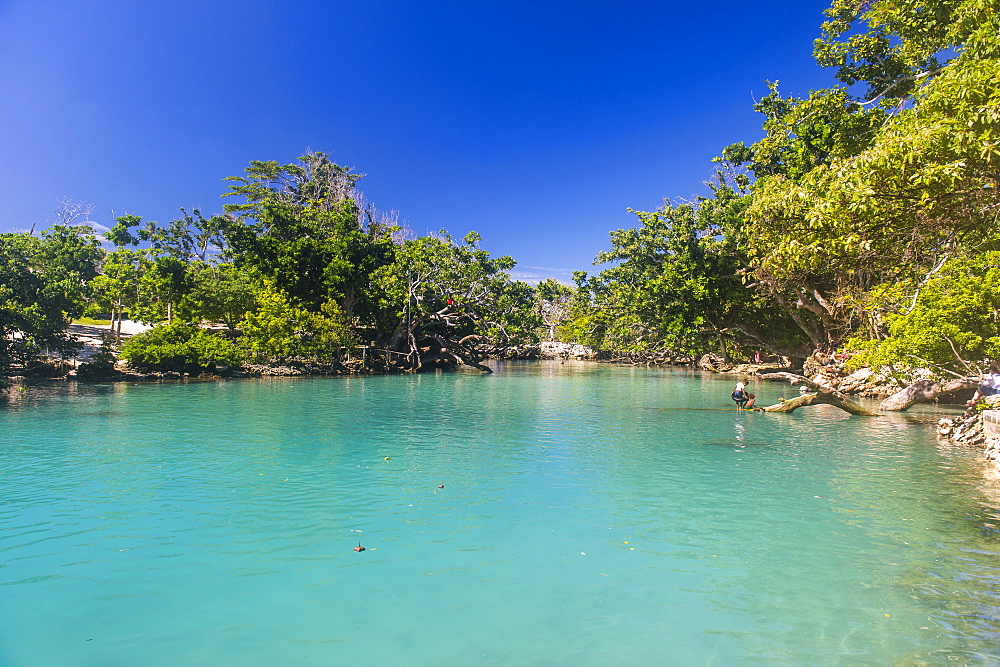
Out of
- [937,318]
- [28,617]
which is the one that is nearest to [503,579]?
[28,617]

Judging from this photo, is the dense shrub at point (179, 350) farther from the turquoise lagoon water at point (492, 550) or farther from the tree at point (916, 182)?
the tree at point (916, 182)

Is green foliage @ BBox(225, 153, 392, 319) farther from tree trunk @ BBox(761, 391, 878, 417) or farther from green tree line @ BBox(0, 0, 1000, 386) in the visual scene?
tree trunk @ BBox(761, 391, 878, 417)

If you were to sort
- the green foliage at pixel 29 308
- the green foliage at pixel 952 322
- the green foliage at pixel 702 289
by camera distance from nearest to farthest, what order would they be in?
the green foliage at pixel 952 322, the green foliage at pixel 29 308, the green foliage at pixel 702 289

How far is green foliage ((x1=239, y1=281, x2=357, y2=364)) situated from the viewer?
37.5 meters

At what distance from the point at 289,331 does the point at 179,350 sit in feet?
22.9

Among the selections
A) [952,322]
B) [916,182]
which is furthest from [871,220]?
[952,322]

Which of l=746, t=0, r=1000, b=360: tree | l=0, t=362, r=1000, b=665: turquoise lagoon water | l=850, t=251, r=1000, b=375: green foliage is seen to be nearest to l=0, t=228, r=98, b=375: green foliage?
l=0, t=362, r=1000, b=665: turquoise lagoon water

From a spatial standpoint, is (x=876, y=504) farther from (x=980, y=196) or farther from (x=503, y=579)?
(x=503, y=579)

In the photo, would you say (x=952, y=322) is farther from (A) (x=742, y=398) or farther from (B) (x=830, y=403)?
(A) (x=742, y=398)

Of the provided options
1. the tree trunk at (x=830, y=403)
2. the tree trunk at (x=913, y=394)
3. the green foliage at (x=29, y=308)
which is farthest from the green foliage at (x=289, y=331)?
the tree trunk at (x=913, y=394)

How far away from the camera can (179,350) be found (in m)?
33.7

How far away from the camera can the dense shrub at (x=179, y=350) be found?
3288cm

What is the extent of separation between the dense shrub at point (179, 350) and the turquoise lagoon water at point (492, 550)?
62.6ft

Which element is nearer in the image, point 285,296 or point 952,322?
point 952,322
